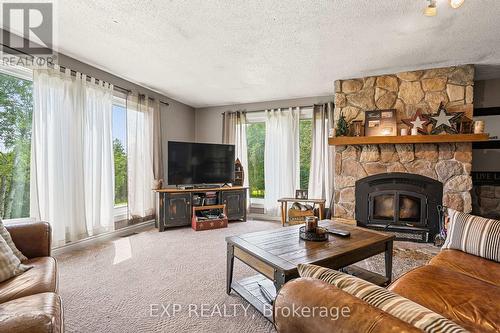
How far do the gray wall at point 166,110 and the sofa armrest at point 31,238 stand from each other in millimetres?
2138

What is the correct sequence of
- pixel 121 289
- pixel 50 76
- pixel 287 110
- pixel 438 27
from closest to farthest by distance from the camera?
pixel 121 289
pixel 438 27
pixel 50 76
pixel 287 110

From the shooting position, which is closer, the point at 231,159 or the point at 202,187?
the point at 202,187

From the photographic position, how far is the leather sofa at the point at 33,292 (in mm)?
926

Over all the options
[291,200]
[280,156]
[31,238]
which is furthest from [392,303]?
[280,156]

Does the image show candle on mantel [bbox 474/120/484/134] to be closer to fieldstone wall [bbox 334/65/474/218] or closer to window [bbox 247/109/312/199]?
fieldstone wall [bbox 334/65/474/218]

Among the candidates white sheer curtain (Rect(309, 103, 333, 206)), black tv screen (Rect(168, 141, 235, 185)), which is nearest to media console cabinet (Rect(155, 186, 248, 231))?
black tv screen (Rect(168, 141, 235, 185))

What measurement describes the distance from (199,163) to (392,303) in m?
4.02

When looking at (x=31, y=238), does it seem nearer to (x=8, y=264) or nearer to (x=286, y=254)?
(x=8, y=264)

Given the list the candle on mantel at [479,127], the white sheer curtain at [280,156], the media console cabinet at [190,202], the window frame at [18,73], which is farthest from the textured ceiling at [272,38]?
the media console cabinet at [190,202]

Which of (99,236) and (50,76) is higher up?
(50,76)

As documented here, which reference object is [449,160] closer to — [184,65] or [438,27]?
[438,27]

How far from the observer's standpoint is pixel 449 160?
3.39 meters

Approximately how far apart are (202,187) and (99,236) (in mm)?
1691

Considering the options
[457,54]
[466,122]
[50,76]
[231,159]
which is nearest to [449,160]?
[466,122]
